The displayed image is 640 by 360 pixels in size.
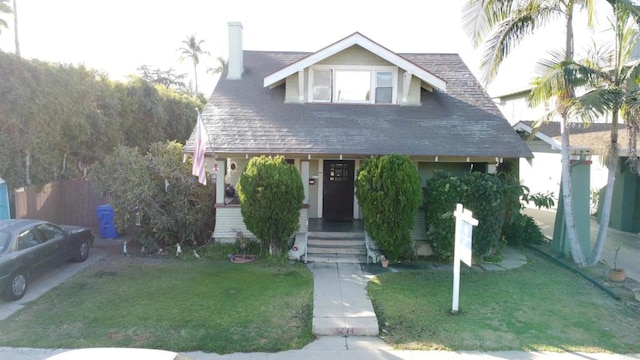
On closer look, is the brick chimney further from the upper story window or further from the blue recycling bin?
the blue recycling bin

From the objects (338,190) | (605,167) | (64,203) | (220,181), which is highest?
(605,167)

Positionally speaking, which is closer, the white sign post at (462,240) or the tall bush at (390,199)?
the white sign post at (462,240)

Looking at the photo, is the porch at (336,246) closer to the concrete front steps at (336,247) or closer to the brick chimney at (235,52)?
the concrete front steps at (336,247)

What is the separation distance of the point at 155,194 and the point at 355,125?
20.0 feet

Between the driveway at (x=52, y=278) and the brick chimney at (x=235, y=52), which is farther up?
the brick chimney at (x=235, y=52)

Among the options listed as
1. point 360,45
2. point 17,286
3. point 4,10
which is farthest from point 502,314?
point 4,10

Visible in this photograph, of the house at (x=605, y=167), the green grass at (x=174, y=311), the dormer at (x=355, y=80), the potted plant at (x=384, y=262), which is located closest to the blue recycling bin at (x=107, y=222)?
the green grass at (x=174, y=311)

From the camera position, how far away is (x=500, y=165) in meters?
13.4

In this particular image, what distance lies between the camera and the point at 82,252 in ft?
34.6

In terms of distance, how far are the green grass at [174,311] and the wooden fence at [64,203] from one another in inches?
159

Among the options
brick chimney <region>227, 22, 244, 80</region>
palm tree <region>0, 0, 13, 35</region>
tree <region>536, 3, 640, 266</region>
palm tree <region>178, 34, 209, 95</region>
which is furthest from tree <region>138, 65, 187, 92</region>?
tree <region>536, 3, 640, 266</region>

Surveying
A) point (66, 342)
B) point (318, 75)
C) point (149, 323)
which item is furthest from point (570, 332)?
point (318, 75)

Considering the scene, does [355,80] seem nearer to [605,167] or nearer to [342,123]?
[342,123]

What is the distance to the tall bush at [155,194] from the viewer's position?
10.9m
